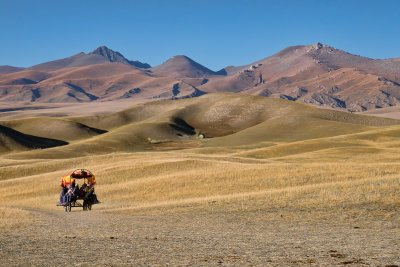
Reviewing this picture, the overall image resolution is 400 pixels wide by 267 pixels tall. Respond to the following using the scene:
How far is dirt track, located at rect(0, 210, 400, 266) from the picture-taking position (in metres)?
14.7

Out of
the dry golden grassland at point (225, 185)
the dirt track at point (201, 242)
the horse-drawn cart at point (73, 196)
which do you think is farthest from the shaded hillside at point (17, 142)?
the dirt track at point (201, 242)

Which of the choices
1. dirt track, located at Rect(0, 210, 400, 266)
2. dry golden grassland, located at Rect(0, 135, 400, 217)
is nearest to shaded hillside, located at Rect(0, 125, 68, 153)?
dry golden grassland, located at Rect(0, 135, 400, 217)

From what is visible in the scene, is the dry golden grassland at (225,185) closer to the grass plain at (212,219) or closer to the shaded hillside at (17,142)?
the grass plain at (212,219)

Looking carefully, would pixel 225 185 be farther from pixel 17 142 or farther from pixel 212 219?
pixel 17 142

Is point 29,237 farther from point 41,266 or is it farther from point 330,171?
point 330,171

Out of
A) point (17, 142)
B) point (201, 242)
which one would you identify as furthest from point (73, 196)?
point (17, 142)

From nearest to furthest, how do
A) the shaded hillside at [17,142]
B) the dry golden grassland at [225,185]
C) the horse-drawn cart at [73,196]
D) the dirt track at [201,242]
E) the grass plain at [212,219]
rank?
1. the dirt track at [201,242]
2. the grass plain at [212,219]
3. the dry golden grassland at [225,185]
4. the horse-drawn cart at [73,196]
5. the shaded hillside at [17,142]

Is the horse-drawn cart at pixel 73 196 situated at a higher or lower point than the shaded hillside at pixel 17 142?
lower

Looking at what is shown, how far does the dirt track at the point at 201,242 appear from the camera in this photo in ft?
48.3

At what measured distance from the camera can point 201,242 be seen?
60.2 ft

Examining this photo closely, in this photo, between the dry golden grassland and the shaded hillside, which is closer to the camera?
the dry golden grassland

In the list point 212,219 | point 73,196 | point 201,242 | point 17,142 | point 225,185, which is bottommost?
point 212,219

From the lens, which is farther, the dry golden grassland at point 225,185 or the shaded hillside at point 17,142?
the shaded hillside at point 17,142

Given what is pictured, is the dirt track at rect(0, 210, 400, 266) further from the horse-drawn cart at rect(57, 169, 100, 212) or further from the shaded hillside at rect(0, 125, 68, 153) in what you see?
the shaded hillside at rect(0, 125, 68, 153)
